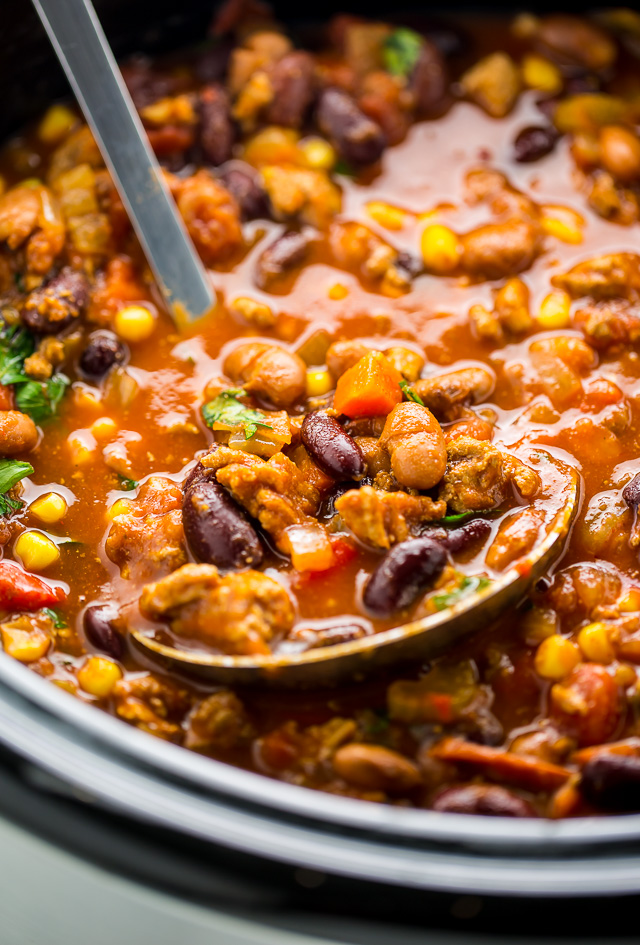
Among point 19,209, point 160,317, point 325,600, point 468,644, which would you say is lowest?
point 468,644

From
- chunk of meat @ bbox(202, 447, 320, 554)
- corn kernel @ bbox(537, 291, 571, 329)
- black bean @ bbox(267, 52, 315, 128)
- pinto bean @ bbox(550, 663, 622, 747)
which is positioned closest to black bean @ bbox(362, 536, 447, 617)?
chunk of meat @ bbox(202, 447, 320, 554)

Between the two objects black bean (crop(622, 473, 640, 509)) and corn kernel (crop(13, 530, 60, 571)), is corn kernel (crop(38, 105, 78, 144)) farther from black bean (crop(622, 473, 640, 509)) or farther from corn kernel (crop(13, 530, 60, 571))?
black bean (crop(622, 473, 640, 509))

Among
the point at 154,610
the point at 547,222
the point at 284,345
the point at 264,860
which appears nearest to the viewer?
the point at 264,860

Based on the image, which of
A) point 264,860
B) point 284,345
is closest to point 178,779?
point 264,860

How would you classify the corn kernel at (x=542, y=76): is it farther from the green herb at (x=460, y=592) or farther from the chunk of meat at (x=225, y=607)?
the chunk of meat at (x=225, y=607)

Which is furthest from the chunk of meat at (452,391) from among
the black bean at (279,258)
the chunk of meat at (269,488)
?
the black bean at (279,258)

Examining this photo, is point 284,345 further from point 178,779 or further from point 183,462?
point 178,779

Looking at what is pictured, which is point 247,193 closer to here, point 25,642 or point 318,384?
point 318,384
